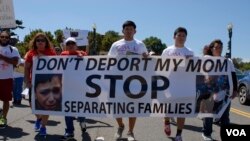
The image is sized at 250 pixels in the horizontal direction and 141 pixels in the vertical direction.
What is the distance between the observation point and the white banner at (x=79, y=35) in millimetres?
13242

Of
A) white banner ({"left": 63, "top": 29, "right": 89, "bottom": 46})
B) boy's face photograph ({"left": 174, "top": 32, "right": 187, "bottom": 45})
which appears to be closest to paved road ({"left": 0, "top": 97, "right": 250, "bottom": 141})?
boy's face photograph ({"left": 174, "top": 32, "right": 187, "bottom": 45})

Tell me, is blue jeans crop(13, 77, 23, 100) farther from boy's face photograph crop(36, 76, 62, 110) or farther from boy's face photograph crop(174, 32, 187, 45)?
boy's face photograph crop(174, 32, 187, 45)

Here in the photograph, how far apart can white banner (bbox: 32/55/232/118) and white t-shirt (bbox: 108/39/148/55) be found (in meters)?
0.29

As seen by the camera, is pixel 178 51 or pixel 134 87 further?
pixel 178 51

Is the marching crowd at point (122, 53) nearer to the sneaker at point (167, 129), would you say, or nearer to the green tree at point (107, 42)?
the sneaker at point (167, 129)

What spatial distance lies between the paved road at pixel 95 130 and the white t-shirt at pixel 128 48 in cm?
151

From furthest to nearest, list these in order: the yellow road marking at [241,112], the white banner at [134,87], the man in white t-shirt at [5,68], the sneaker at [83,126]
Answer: the yellow road marking at [241,112]
the man in white t-shirt at [5,68]
the sneaker at [83,126]
the white banner at [134,87]

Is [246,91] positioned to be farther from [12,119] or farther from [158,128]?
[12,119]

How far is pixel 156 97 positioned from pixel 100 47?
92.3m

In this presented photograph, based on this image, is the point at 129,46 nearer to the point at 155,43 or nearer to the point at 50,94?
the point at 50,94

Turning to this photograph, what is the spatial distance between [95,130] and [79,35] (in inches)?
215

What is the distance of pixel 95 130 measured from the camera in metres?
8.68

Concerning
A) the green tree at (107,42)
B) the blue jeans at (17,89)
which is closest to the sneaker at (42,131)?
the blue jeans at (17,89)

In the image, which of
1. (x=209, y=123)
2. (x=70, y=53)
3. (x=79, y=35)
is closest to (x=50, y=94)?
(x=70, y=53)
